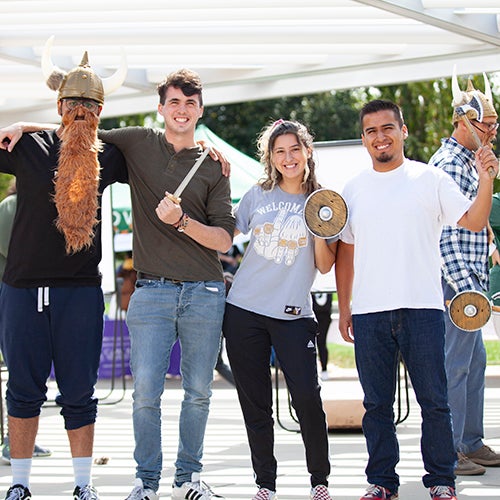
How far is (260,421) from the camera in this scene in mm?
4969

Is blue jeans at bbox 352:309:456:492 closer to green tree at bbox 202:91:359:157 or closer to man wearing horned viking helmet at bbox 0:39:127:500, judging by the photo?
man wearing horned viking helmet at bbox 0:39:127:500

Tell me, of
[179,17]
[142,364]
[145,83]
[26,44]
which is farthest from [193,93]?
[145,83]

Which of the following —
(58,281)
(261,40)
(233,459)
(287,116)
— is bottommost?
(233,459)

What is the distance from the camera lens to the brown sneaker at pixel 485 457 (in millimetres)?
5883

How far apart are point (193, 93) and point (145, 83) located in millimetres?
5235

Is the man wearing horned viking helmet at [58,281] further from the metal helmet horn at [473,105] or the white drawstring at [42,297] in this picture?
the metal helmet horn at [473,105]

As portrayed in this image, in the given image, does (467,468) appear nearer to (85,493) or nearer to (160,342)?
(160,342)

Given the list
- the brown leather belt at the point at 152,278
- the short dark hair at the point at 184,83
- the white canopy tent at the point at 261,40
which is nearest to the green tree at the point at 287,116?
the white canopy tent at the point at 261,40

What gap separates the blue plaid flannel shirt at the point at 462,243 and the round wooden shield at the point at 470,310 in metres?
0.17

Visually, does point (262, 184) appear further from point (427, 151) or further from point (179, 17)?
point (427, 151)

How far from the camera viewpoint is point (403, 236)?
4.71 meters

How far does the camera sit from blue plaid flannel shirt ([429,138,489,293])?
5.41 meters

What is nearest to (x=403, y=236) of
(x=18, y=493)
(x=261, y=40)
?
(x=18, y=493)

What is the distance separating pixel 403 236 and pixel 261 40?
394 centimetres
